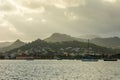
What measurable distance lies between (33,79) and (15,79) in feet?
20.9

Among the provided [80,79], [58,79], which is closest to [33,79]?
[58,79]

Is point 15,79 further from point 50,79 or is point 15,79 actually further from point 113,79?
point 113,79

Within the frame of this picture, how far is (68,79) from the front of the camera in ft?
369

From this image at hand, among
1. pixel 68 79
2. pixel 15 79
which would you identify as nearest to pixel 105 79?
pixel 68 79

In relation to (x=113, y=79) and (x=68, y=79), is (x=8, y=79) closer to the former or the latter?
(x=68, y=79)

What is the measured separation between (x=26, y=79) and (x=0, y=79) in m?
9.34

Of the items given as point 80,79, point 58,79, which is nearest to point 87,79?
point 80,79

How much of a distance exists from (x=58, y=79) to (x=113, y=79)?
61.1 feet

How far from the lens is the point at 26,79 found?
116 meters

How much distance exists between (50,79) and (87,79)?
12.9 metres

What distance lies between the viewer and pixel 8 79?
11731cm

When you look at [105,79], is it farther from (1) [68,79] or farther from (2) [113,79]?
(1) [68,79]

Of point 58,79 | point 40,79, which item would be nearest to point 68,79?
point 58,79

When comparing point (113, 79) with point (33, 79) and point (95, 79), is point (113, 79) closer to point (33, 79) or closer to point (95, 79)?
point (95, 79)
